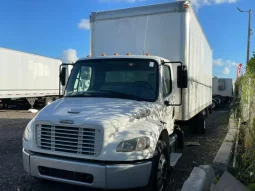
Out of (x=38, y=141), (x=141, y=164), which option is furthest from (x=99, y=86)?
(x=141, y=164)

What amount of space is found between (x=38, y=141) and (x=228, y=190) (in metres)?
2.66

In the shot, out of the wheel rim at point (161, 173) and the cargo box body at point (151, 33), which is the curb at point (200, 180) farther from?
the cargo box body at point (151, 33)

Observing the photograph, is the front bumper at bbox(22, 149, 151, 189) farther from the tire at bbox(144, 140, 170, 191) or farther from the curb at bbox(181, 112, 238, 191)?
the curb at bbox(181, 112, 238, 191)

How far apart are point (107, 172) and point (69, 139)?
0.71 metres

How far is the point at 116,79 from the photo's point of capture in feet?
16.3

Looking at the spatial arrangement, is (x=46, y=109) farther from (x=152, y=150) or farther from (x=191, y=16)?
(x=191, y=16)

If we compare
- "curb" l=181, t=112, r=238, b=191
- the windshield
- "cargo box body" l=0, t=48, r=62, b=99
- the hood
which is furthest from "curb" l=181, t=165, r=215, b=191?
"cargo box body" l=0, t=48, r=62, b=99

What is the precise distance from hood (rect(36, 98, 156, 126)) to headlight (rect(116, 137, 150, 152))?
0.34 meters

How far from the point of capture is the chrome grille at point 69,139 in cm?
372

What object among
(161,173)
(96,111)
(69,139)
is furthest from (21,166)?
(161,173)

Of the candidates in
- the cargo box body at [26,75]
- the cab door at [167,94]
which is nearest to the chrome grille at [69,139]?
the cab door at [167,94]

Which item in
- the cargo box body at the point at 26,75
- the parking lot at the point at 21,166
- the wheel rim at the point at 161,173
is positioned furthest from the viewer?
the cargo box body at the point at 26,75

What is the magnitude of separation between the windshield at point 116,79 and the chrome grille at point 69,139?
3.55 ft

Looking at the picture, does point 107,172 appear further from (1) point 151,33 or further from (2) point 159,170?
(1) point 151,33
